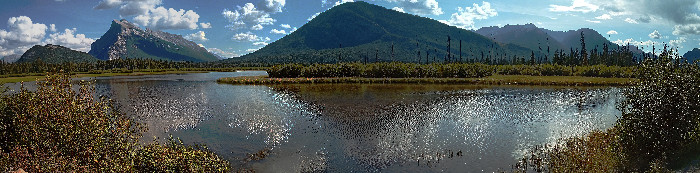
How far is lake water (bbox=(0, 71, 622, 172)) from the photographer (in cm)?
3070

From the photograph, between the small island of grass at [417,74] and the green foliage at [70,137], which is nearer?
the green foliage at [70,137]

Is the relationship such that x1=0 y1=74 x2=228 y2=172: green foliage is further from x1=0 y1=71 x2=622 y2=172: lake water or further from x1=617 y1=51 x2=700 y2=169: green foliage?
x1=617 y1=51 x2=700 y2=169: green foliage

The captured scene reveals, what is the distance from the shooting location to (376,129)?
42938mm

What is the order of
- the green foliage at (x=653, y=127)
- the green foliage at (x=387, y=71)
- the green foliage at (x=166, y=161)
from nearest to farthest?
the green foliage at (x=166, y=161), the green foliage at (x=653, y=127), the green foliage at (x=387, y=71)

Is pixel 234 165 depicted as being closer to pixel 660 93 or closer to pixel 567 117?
pixel 660 93

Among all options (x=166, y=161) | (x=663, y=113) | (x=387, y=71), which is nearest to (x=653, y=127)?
(x=663, y=113)

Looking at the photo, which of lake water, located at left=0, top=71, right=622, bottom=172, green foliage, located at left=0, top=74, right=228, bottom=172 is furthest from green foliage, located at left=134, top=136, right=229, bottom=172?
lake water, located at left=0, top=71, right=622, bottom=172

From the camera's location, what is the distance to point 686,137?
80.6 ft

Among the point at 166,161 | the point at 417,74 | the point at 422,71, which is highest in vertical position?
the point at 422,71

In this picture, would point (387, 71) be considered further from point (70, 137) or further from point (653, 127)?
point (70, 137)

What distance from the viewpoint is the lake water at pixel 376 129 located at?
30.7 metres

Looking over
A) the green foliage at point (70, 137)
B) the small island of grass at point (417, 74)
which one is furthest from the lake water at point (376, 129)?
the small island of grass at point (417, 74)

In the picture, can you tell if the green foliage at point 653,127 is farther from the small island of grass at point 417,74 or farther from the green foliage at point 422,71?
the green foliage at point 422,71

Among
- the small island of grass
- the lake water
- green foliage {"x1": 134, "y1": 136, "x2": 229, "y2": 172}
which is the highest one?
the small island of grass
